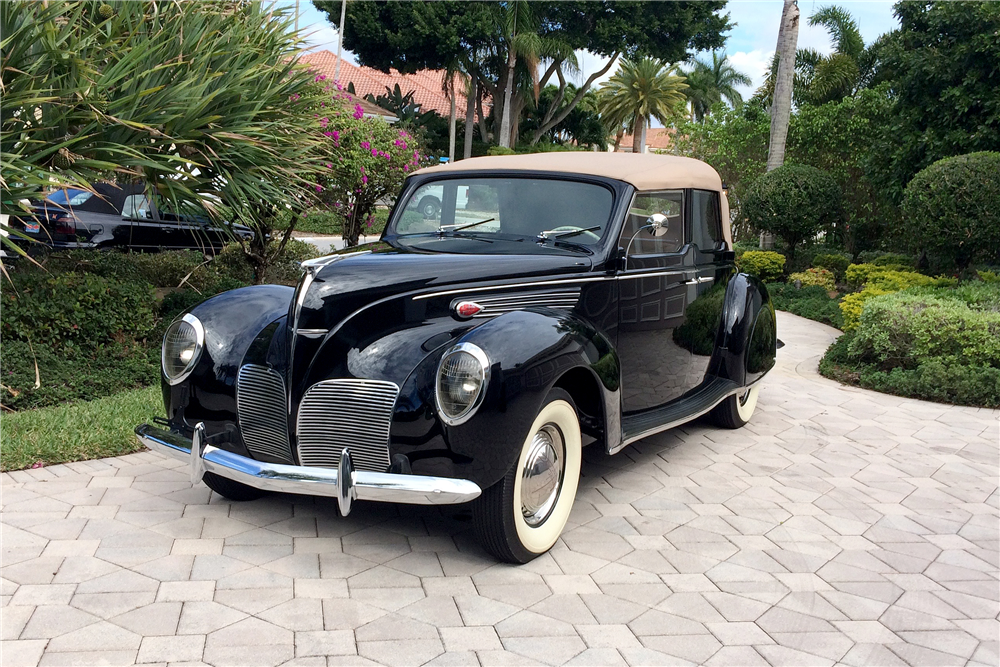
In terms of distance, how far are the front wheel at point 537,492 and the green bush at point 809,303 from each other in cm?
752

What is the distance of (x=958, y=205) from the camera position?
9375 millimetres

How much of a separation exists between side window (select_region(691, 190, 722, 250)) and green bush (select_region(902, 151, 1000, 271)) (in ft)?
17.7

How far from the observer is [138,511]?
12.9ft

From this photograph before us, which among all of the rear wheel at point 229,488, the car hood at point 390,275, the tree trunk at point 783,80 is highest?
the tree trunk at point 783,80

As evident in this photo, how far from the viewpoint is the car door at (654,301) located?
4.35 meters

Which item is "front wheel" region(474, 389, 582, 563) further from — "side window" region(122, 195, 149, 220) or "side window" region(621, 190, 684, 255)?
"side window" region(122, 195, 149, 220)

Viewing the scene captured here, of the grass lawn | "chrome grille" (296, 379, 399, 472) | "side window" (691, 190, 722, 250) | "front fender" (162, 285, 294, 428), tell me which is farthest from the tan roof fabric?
the grass lawn

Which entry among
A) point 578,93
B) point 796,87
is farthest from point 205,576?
point 578,93

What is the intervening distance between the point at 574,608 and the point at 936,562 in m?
1.87

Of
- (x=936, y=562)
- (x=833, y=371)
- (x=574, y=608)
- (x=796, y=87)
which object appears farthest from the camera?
(x=796, y=87)

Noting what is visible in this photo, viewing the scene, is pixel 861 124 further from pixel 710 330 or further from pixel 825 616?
pixel 825 616

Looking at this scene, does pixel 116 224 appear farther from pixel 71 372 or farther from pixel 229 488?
pixel 229 488

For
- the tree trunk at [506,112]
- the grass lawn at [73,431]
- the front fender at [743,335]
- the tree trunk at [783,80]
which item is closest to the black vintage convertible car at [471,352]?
the front fender at [743,335]

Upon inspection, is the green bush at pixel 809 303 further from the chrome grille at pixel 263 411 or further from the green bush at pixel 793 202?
the chrome grille at pixel 263 411
